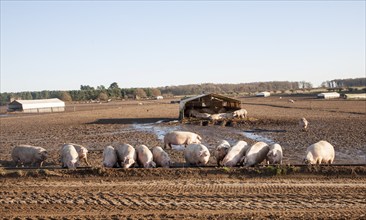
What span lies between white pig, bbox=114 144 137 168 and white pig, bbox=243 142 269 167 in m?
3.92

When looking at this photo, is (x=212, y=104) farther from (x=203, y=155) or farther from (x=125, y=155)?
(x=125, y=155)

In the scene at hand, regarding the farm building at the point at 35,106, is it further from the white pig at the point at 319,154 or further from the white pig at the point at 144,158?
the white pig at the point at 319,154

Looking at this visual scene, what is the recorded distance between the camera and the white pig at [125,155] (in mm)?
13970

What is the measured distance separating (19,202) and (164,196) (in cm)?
381

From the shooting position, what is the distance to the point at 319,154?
46.4 ft

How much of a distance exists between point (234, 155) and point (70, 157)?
5.87m

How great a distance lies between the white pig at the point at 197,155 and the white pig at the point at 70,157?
4.03 m

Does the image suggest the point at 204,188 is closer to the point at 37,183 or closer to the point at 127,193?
the point at 127,193

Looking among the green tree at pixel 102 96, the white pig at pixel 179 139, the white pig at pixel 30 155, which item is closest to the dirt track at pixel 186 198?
the white pig at pixel 30 155

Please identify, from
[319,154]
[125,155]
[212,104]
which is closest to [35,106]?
[212,104]

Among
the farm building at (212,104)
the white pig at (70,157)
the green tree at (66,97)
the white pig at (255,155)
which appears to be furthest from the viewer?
the green tree at (66,97)

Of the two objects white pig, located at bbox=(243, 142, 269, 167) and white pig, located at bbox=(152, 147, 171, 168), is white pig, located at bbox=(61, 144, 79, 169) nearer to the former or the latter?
white pig, located at bbox=(152, 147, 171, 168)

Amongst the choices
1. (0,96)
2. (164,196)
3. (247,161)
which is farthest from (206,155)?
(0,96)

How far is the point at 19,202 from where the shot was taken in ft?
34.6
